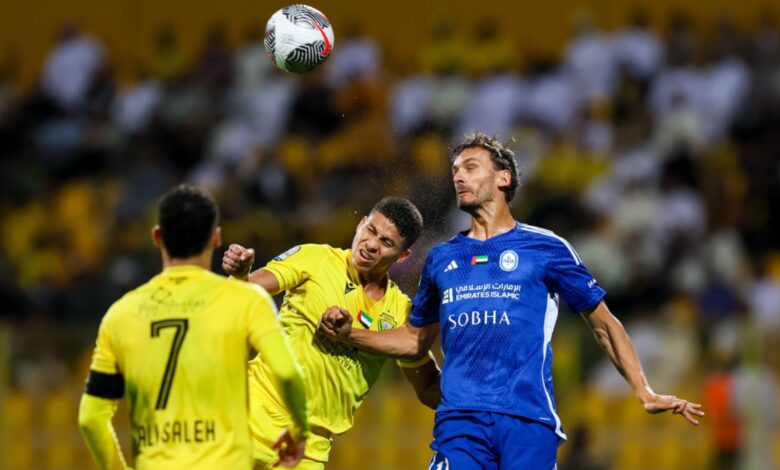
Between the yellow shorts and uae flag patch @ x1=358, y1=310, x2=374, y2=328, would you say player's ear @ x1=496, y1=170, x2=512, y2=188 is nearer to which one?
uae flag patch @ x1=358, y1=310, x2=374, y2=328

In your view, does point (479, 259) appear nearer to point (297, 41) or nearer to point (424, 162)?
point (297, 41)

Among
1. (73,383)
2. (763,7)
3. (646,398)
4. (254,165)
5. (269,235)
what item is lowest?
(646,398)

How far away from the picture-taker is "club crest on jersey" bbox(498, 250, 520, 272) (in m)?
7.21

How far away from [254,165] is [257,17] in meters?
3.60

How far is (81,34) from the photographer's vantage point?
795 inches

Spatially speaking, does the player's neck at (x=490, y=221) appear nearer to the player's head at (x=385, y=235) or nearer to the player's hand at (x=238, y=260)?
the player's head at (x=385, y=235)

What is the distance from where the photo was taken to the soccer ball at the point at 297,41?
8633 mm

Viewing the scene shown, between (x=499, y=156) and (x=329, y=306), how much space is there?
4.02ft

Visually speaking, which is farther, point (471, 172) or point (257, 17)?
point (257, 17)

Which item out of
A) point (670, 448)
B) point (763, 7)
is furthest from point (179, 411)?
point (763, 7)

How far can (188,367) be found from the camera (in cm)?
568

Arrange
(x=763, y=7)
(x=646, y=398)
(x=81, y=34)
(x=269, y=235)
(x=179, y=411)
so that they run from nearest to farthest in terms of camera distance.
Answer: (x=179, y=411) < (x=646, y=398) < (x=269, y=235) < (x=763, y=7) < (x=81, y=34)

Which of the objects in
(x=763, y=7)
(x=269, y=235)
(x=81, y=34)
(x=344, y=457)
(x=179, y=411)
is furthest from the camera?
(x=81, y=34)

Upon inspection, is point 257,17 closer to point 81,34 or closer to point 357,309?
point 81,34
